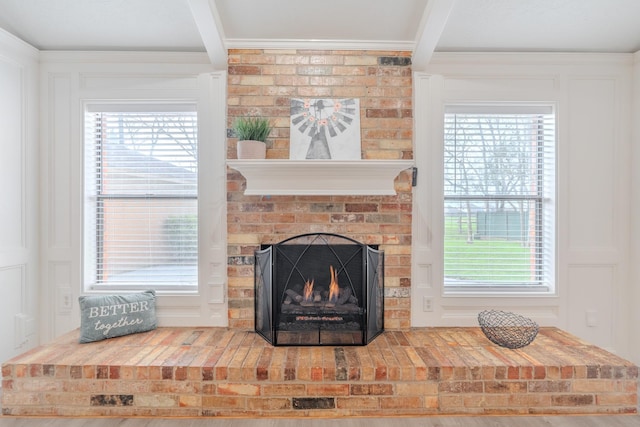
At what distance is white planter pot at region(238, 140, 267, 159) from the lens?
2484 millimetres

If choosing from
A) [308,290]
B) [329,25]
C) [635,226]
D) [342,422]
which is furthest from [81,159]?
[635,226]

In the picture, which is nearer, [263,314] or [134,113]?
[263,314]

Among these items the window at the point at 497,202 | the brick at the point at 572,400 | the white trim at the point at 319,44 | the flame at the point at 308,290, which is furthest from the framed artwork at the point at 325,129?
the brick at the point at 572,400

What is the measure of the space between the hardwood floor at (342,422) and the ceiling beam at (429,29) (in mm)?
2322

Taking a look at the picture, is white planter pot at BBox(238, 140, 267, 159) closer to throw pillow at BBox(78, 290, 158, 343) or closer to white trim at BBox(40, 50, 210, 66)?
white trim at BBox(40, 50, 210, 66)

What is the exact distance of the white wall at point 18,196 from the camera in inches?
98.1

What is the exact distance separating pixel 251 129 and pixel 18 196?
1733 millimetres

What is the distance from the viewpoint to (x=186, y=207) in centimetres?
283

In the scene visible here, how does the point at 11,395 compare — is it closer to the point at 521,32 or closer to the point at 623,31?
the point at 521,32

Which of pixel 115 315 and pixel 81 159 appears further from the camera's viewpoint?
pixel 81 159

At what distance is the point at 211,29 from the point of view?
2.32 meters

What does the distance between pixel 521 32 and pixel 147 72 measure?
2.71 meters

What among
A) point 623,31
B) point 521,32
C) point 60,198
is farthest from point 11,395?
point 623,31

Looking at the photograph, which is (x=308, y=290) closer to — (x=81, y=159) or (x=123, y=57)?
(x=81, y=159)
